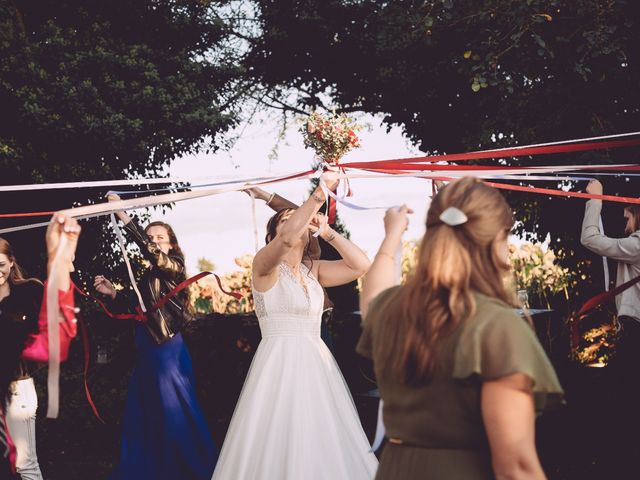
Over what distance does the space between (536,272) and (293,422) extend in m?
7.85

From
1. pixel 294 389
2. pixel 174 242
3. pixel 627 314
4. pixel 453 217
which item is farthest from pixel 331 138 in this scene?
pixel 453 217

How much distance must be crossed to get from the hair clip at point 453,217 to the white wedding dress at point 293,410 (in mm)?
2592

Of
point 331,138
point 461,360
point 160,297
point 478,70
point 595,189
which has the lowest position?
point 160,297

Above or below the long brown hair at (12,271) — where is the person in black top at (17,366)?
below

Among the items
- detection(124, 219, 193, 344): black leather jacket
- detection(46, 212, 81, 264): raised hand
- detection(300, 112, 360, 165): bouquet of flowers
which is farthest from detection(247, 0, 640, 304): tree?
detection(46, 212, 81, 264): raised hand

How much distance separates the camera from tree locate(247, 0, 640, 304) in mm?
7535

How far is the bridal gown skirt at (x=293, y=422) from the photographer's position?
14.6 ft

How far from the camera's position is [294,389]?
15.3ft

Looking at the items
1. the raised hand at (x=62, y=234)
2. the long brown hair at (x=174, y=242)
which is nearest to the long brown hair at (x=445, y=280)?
the raised hand at (x=62, y=234)

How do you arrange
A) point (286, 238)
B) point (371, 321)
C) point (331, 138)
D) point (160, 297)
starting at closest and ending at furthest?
point (371, 321)
point (286, 238)
point (331, 138)
point (160, 297)

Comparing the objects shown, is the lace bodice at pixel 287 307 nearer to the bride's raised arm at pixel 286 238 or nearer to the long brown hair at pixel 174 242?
the bride's raised arm at pixel 286 238

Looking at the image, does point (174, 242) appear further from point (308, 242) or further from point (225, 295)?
point (225, 295)

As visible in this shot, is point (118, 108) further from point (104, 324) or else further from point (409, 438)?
point (409, 438)

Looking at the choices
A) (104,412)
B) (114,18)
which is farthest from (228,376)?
(114,18)
